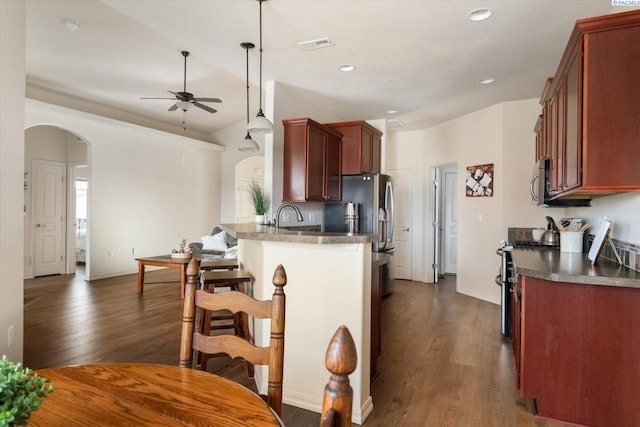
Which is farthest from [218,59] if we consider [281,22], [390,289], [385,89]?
[390,289]

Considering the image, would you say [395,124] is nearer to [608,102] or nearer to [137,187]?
[608,102]

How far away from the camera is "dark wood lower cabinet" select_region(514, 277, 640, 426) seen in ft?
6.56

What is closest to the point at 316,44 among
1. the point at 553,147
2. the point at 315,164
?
the point at 315,164

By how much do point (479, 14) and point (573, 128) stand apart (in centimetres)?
128

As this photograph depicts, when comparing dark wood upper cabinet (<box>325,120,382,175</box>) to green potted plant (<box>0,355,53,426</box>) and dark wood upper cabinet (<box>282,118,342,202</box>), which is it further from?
green potted plant (<box>0,355,53,426</box>)

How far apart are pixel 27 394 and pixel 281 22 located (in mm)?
3180

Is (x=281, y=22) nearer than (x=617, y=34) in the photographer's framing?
No

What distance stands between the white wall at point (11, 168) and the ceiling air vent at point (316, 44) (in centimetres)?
216

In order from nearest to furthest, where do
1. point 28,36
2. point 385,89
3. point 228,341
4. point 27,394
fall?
point 27,394
point 228,341
point 28,36
point 385,89

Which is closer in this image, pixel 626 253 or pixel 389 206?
pixel 626 253

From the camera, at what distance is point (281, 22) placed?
315cm

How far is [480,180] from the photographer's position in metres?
5.37

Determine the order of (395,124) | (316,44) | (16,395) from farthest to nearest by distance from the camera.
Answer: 1. (395,124)
2. (316,44)
3. (16,395)

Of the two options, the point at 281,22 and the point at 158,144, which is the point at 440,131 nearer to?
the point at 281,22
